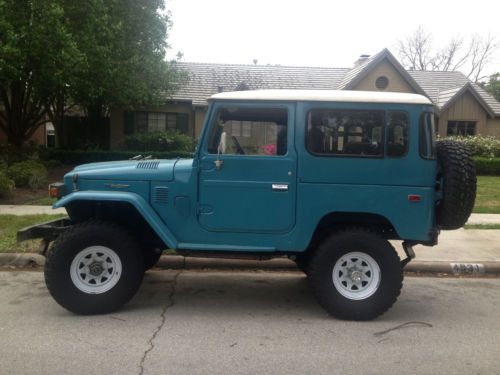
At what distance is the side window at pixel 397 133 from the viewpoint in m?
4.78

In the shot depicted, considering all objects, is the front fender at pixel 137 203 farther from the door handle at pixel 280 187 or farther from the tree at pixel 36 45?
the tree at pixel 36 45

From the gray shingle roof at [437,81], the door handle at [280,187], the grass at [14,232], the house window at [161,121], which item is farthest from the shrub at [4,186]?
the gray shingle roof at [437,81]

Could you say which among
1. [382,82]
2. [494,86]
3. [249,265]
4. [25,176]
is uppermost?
[494,86]

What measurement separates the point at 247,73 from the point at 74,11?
10481mm

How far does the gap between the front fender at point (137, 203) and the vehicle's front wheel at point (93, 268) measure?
302 mm

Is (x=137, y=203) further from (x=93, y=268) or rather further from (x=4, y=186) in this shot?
(x=4, y=186)

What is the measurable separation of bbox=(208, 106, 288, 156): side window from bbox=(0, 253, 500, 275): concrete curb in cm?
234

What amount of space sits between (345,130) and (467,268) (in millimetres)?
3396

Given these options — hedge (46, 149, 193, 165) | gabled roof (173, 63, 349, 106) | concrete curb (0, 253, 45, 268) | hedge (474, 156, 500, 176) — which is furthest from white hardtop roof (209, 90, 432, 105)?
gabled roof (173, 63, 349, 106)

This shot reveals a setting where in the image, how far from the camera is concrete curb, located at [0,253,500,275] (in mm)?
6703

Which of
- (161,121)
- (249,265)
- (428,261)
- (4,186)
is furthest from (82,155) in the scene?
(428,261)

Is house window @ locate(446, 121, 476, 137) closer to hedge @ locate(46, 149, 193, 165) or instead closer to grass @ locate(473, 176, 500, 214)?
grass @ locate(473, 176, 500, 214)

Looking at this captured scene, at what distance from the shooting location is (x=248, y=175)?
15.8 feet

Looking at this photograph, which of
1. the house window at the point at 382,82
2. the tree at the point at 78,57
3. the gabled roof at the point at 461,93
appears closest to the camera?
the tree at the point at 78,57
